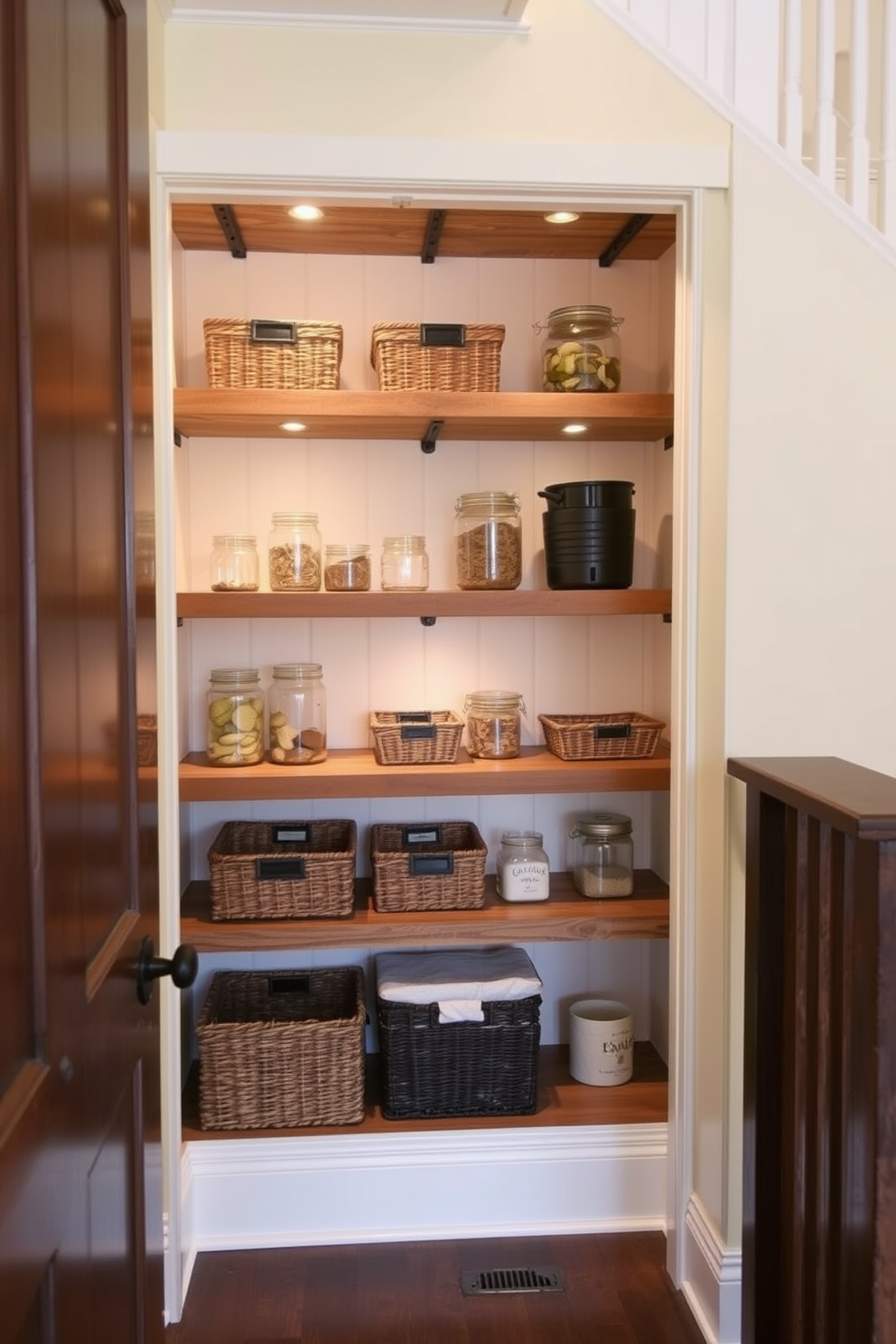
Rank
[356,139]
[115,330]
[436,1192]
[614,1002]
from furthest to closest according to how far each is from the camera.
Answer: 1. [614,1002]
2. [436,1192]
3. [356,139]
4. [115,330]

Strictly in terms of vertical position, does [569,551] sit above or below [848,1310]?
above

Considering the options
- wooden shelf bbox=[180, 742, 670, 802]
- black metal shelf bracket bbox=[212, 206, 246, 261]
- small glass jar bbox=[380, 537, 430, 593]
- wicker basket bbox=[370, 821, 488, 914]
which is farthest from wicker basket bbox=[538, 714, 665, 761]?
black metal shelf bracket bbox=[212, 206, 246, 261]

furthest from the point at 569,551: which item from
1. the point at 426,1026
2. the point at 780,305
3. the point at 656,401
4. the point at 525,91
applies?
the point at 426,1026

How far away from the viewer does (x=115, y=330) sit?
3.86 feet

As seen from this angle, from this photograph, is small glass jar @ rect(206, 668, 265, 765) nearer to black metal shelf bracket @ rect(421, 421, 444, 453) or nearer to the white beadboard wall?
the white beadboard wall

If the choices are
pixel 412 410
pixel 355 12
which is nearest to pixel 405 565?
pixel 412 410

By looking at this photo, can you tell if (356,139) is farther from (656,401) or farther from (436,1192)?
(436,1192)

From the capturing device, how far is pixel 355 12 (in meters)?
1.95

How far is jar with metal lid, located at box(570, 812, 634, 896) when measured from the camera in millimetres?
2568

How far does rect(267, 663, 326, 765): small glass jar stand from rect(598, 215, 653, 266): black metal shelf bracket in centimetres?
122

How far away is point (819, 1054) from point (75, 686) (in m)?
1.14

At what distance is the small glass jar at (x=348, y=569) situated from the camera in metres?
2.48

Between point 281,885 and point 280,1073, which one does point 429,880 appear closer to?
point 281,885

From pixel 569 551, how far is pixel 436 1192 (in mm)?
1441
